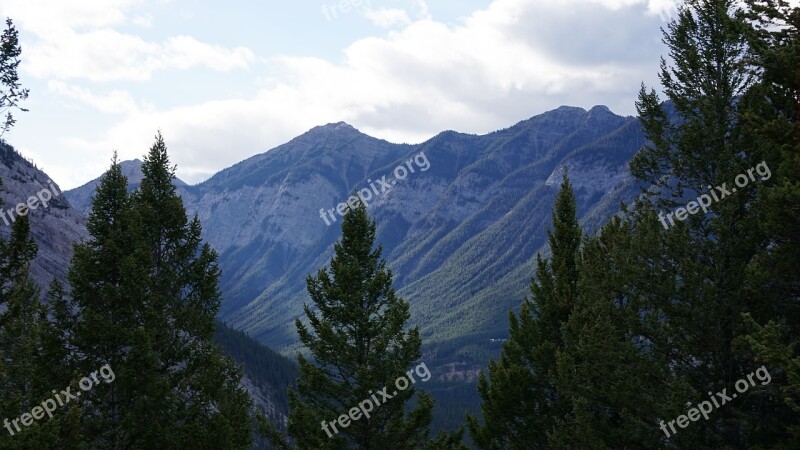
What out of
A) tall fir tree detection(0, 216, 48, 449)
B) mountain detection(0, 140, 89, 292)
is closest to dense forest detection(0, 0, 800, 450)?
tall fir tree detection(0, 216, 48, 449)

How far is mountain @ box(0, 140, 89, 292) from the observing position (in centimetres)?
11761

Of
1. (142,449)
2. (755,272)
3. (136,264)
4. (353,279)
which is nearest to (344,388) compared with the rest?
(353,279)

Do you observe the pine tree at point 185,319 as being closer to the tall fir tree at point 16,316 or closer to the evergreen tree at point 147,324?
the evergreen tree at point 147,324

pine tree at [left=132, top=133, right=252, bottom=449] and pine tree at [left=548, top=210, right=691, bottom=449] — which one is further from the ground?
pine tree at [left=132, top=133, right=252, bottom=449]

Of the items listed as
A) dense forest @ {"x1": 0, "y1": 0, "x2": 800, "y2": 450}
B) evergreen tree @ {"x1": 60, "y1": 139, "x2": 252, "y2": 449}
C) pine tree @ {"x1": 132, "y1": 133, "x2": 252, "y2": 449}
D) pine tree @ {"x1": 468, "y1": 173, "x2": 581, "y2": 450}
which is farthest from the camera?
pine tree @ {"x1": 468, "y1": 173, "x2": 581, "y2": 450}

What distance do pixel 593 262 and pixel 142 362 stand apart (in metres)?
14.5

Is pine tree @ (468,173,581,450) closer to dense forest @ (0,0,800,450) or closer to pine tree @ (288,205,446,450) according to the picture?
dense forest @ (0,0,800,450)

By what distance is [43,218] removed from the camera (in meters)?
130

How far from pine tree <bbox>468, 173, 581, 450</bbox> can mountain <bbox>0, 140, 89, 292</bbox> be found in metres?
108

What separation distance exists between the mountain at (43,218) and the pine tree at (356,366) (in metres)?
107

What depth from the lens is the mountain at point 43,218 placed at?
A: 11761cm

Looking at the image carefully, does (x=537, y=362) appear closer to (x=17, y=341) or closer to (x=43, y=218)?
(x=17, y=341)

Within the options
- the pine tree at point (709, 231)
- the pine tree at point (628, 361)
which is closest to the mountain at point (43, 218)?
the pine tree at point (628, 361)

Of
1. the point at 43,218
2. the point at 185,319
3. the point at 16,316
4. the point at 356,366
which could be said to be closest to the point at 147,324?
the point at 185,319
